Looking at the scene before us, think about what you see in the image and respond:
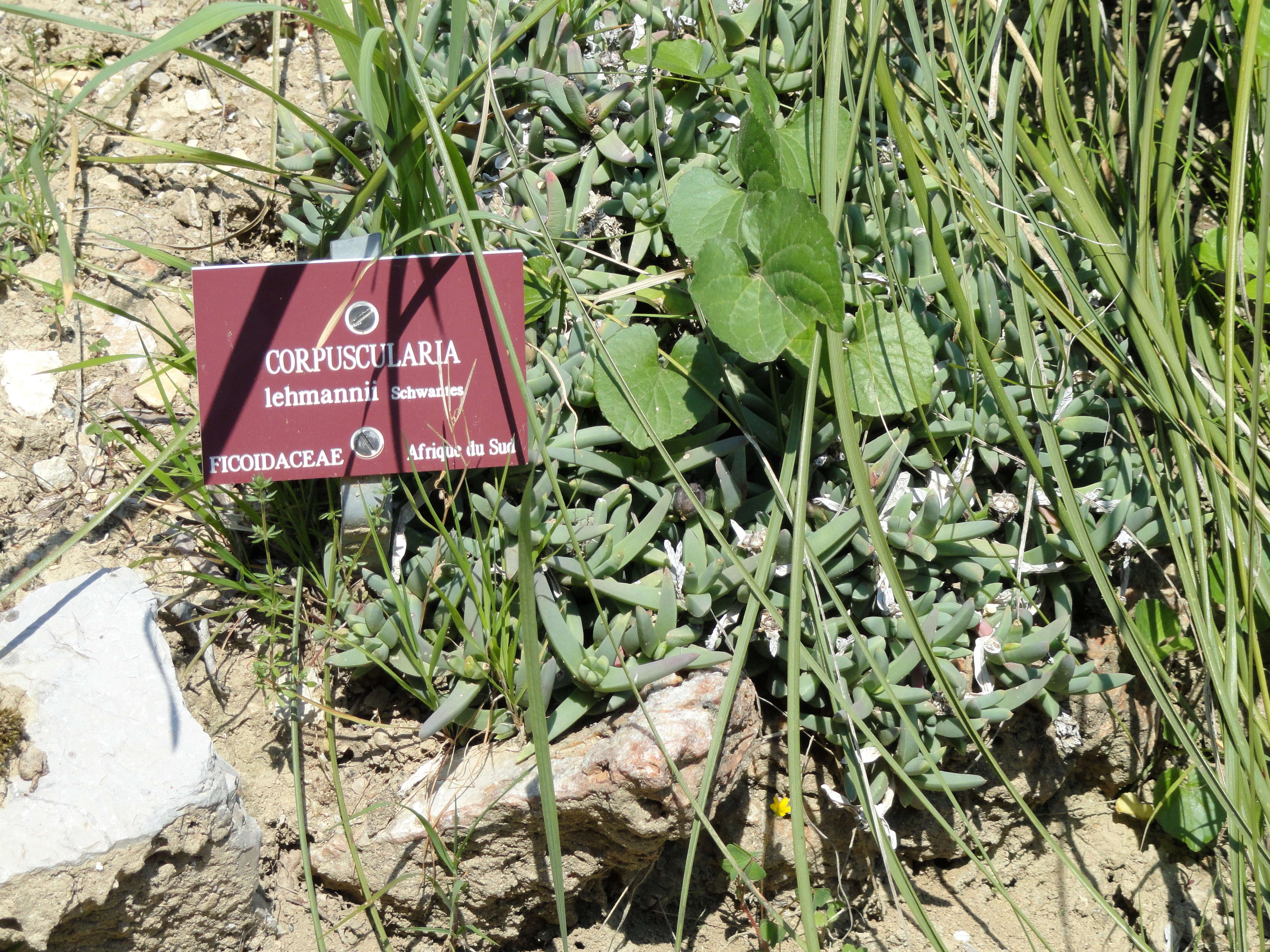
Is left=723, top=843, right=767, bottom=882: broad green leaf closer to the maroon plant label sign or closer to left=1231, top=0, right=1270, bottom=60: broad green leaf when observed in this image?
the maroon plant label sign

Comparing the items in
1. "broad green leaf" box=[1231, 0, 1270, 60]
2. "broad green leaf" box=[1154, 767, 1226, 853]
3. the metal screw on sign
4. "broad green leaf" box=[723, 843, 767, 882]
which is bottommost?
"broad green leaf" box=[1154, 767, 1226, 853]

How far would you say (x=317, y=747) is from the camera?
1745mm

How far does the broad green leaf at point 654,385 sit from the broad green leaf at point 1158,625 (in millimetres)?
964

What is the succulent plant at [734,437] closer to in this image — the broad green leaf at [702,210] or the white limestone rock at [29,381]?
the broad green leaf at [702,210]

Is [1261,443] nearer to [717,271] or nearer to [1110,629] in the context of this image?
[1110,629]

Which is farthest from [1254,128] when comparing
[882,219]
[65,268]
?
[65,268]

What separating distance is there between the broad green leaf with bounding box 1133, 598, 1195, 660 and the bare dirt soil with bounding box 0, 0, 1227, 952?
0.08m

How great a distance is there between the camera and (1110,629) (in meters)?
1.90

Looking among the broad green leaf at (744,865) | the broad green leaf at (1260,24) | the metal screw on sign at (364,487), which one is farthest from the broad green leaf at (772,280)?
the broad green leaf at (1260,24)

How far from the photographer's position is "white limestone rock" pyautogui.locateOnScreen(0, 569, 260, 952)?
4.62ft

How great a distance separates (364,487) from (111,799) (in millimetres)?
623

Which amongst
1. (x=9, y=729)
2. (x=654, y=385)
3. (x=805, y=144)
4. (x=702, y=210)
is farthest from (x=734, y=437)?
(x=9, y=729)

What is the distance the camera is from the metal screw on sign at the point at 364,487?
1.63m

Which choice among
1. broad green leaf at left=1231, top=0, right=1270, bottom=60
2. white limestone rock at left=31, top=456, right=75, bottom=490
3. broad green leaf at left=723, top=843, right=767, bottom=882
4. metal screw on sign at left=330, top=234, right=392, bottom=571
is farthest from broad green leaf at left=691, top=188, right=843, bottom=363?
white limestone rock at left=31, top=456, right=75, bottom=490
